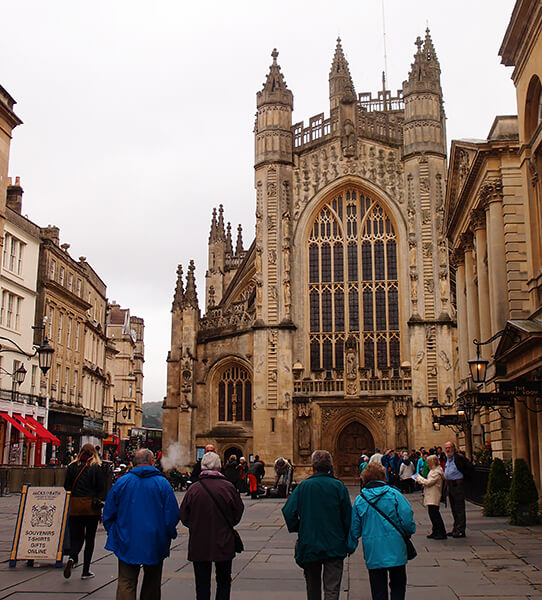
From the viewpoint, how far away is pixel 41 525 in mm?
10133

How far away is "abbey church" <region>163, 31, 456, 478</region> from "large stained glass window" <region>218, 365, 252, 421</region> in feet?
0.18

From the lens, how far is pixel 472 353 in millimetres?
24312

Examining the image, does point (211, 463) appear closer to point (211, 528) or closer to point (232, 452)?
point (211, 528)

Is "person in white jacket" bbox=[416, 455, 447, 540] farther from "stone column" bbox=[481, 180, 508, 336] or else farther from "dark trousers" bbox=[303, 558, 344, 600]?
"stone column" bbox=[481, 180, 508, 336]

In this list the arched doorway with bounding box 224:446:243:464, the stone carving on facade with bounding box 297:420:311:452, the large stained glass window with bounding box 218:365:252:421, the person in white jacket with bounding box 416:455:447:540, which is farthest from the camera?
the large stained glass window with bounding box 218:365:252:421

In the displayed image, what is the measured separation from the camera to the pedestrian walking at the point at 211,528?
22.2 ft

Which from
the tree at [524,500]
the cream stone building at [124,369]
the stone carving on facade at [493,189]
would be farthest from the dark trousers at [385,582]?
the cream stone building at [124,369]

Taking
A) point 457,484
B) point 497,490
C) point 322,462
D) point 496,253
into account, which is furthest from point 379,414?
point 322,462

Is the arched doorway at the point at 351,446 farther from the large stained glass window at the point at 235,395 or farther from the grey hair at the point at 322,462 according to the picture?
the grey hair at the point at 322,462

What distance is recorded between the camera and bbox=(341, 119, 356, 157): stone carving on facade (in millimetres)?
38369

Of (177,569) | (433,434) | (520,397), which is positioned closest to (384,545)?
(177,569)

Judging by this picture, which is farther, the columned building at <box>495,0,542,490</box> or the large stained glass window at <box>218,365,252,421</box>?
the large stained glass window at <box>218,365,252,421</box>

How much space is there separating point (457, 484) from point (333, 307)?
24194 mm

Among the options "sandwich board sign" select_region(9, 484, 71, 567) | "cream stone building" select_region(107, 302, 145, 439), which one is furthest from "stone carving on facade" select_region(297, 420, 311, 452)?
"cream stone building" select_region(107, 302, 145, 439)
